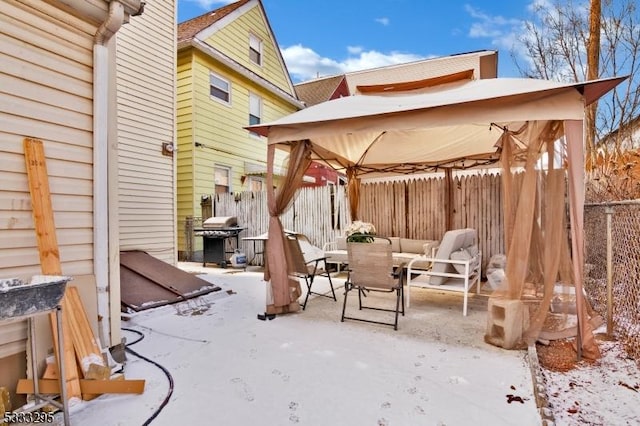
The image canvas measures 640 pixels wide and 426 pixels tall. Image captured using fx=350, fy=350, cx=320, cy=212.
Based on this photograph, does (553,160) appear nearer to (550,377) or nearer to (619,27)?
(550,377)

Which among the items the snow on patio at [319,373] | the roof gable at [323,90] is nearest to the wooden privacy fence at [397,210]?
the snow on patio at [319,373]

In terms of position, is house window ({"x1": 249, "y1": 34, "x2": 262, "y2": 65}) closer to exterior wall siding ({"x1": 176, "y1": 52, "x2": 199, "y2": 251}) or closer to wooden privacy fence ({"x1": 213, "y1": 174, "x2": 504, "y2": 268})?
exterior wall siding ({"x1": 176, "y1": 52, "x2": 199, "y2": 251})

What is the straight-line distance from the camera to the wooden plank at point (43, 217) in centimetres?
247

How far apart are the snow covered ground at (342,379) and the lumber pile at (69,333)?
0.35 feet

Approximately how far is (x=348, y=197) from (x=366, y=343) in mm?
4593

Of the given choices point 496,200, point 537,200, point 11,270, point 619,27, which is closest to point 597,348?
point 537,200

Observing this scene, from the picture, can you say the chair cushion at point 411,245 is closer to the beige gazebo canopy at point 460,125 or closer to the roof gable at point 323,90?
the beige gazebo canopy at point 460,125

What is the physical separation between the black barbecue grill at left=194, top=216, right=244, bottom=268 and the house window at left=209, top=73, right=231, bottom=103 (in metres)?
3.68

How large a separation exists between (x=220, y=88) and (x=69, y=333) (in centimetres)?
867

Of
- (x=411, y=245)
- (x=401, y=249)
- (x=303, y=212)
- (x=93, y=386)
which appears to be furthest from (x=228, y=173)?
(x=93, y=386)

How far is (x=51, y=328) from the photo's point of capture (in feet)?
8.20

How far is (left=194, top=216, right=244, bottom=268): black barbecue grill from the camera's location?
327 inches

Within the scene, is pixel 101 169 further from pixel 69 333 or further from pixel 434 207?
pixel 434 207

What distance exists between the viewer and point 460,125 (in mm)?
4402
